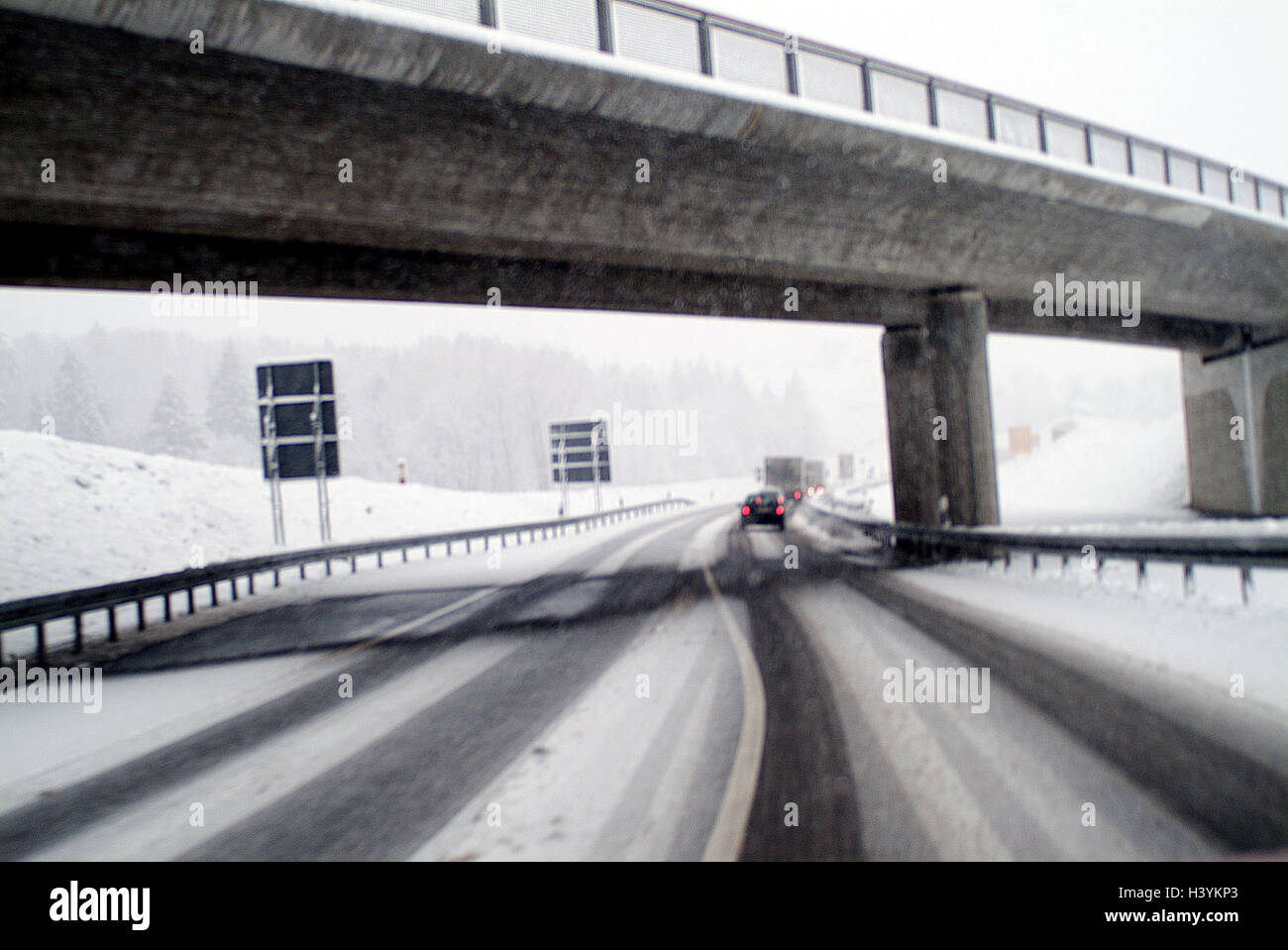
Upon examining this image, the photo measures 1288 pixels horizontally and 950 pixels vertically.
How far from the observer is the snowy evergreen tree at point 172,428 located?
53406mm

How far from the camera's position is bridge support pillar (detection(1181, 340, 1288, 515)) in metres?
23.4

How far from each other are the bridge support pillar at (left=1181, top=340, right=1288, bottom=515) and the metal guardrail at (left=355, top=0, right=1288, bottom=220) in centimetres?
958

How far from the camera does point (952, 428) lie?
53.2 ft

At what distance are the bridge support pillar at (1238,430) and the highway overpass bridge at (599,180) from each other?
258 inches

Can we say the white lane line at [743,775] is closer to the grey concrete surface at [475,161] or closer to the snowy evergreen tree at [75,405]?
the grey concrete surface at [475,161]

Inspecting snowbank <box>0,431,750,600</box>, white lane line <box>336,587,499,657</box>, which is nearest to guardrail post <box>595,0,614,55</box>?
white lane line <box>336,587,499,657</box>

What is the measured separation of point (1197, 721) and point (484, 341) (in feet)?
302

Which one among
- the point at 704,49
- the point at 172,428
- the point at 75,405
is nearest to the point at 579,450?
the point at 704,49

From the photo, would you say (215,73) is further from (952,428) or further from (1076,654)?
(952,428)

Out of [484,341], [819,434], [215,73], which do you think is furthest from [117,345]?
[819,434]

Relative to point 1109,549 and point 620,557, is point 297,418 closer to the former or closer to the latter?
point 620,557

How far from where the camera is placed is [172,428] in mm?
53875

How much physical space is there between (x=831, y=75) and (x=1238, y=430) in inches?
861

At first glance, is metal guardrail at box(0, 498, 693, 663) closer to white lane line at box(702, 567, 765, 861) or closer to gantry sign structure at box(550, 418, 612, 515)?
white lane line at box(702, 567, 765, 861)
